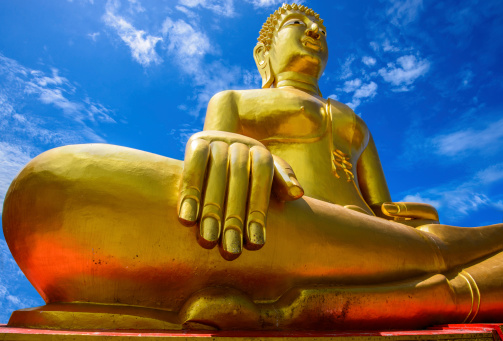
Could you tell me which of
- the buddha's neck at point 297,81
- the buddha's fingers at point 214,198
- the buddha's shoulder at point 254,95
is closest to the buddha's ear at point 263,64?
the buddha's neck at point 297,81

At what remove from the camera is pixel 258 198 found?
61.0 inches

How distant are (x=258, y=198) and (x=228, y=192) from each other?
0.12 m

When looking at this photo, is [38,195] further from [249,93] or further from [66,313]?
[249,93]

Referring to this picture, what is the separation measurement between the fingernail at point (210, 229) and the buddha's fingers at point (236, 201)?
0.04m

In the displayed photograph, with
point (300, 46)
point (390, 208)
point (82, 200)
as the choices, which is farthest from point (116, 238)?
point (300, 46)

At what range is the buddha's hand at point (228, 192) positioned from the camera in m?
1.43

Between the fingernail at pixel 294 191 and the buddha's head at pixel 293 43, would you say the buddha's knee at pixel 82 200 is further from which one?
the buddha's head at pixel 293 43

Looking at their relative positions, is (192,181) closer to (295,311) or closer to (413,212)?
(295,311)

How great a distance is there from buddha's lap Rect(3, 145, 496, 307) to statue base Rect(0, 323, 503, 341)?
24 cm

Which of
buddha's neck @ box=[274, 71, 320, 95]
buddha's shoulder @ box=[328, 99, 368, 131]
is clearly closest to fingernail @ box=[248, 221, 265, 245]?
buddha's shoulder @ box=[328, 99, 368, 131]

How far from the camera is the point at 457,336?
1509mm

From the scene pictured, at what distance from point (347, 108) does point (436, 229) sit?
4.51 ft

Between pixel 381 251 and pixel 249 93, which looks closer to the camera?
pixel 381 251

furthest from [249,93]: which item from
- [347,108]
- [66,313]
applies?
[66,313]
